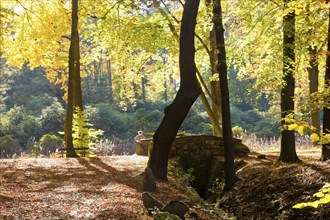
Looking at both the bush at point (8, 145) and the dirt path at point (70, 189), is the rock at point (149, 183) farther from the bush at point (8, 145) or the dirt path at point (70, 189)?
the bush at point (8, 145)

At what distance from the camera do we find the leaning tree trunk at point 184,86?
27.5ft

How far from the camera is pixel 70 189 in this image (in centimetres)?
838

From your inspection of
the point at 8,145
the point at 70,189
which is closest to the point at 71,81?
the point at 70,189

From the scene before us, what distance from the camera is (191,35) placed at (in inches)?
329

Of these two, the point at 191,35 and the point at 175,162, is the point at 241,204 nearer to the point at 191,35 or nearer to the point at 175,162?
the point at 191,35

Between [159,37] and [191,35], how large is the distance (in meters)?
5.65

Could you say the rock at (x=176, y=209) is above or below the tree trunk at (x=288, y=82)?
below

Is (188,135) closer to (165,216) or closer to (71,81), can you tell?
(71,81)

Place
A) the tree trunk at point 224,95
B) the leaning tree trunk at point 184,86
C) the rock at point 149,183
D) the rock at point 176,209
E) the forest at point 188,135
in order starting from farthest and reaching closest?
the tree trunk at point 224,95 < the leaning tree trunk at point 184,86 < the rock at point 149,183 < the forest at point 188,135 < the rock at point 176,209

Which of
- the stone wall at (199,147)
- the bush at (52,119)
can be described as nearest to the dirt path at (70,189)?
the stone wall at (199,147)

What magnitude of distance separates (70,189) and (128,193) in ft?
4.27

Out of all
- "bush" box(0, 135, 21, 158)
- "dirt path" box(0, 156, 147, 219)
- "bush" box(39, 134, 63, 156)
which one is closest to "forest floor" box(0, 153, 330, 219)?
"dirt path" box(0, 156, 147, 219)

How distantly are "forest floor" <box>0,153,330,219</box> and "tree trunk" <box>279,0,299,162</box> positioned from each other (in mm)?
469

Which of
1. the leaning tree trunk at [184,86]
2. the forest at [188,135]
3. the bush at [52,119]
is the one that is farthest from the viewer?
the bush at [52,119]
